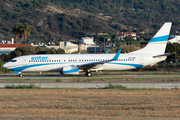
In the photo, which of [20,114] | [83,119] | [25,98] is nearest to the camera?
[83,119]

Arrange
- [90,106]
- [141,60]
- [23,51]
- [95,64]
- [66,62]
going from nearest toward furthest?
[90,106] → [95,64] → [66,62] → [141,60] → [23,51]

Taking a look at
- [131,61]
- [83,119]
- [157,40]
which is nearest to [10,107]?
[83,119]

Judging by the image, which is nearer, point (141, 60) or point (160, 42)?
point (141, 60)

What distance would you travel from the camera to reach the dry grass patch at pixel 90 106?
13.2 metres

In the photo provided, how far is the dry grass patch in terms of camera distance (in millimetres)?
13219

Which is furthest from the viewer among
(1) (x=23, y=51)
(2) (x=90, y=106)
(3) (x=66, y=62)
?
(1) (x=23, y=51)

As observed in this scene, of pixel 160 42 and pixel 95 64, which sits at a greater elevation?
pixel 160 42

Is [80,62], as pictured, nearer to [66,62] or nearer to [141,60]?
[66,62]

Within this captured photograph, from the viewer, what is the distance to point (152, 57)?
121ft

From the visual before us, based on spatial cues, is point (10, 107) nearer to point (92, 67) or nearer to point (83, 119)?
point (83, 119)

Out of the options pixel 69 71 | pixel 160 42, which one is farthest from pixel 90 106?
pixel 160 42

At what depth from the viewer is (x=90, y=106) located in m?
15.2

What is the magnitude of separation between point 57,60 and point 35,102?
65.1 ft

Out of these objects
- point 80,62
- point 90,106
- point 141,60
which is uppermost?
point 141,60
